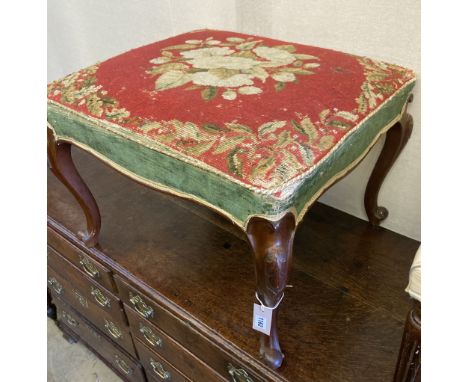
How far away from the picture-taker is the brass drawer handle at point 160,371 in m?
0.90

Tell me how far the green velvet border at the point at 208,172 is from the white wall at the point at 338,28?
0.12 meters

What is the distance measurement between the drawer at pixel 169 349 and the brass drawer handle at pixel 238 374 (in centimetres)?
5

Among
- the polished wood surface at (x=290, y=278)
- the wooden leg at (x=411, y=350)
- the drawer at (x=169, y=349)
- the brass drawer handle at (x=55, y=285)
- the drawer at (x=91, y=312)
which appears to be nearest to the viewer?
the wooden leg at (x=411, y=350)

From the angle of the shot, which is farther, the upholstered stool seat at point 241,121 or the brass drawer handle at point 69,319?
the brass drawer handle at point 69,319

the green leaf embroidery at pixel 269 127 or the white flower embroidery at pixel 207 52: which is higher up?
the white flower embroidery at pixel 207 52

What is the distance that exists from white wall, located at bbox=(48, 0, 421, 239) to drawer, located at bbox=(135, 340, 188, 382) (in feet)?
1.72

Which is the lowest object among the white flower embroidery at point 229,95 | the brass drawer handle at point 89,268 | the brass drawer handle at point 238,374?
the brass drawer handle at point 238,374

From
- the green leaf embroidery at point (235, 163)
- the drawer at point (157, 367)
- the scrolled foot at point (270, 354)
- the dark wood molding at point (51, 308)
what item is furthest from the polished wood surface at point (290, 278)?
the dark wood molding at point (51, 308)

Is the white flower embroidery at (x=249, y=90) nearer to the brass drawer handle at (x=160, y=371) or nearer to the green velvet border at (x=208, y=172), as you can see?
the green velvet border at (x=208, y=172)

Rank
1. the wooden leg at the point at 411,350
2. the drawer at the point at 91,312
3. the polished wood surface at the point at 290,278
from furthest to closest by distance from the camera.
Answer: the drawer at the point at 91,312 < the polished wood surface at the point at 290,278 < the wooden leg at the point at 411,350

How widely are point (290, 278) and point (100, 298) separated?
472 mm

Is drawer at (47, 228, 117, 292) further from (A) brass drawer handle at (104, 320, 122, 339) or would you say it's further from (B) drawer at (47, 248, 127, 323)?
(A) brass drawer handle at (104, 320, 122, 339)
